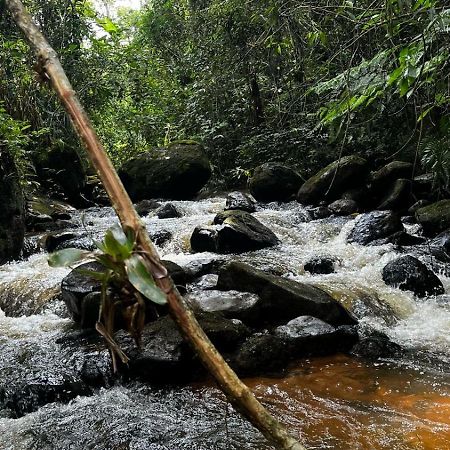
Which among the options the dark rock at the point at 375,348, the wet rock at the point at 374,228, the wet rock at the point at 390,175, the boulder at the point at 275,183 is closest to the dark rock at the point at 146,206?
the boulder at the point at 275,183

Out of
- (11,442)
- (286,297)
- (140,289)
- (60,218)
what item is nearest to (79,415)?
(11,442)

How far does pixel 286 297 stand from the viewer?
5.14 metres

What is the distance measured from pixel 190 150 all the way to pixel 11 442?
35.3 feet

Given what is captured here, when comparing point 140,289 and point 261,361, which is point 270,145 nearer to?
point 261,361

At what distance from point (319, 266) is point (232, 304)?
2.42m

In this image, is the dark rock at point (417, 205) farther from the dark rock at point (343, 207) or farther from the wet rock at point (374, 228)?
the dark rock at point (343, 207)

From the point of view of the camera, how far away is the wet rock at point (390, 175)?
10422 millimetres

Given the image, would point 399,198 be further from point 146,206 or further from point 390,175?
point 146,206

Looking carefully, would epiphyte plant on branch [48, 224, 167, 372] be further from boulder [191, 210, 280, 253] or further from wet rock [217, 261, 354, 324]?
boulder [191, 210, 280, 253]

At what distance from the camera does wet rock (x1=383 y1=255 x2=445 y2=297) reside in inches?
244

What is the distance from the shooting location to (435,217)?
27.2 feet

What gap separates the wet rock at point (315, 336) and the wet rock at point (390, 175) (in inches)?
249

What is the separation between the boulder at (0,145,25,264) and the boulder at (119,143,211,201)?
196 inches

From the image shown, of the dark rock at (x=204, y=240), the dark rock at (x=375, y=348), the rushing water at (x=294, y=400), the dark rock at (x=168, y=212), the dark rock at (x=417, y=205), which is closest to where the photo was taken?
the rushing water at (x=294, y=400)
